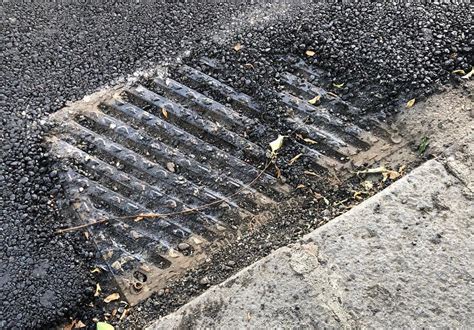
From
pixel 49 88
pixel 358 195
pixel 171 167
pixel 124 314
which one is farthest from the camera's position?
pixel 49 88

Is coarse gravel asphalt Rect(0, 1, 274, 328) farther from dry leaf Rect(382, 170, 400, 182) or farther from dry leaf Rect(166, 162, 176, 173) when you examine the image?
dry leaf Rect(382, 170, 400, 182)

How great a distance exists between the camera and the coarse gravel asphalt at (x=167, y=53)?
9.40 feet

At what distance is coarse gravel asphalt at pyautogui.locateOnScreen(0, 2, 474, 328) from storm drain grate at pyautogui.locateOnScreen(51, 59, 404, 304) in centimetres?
10

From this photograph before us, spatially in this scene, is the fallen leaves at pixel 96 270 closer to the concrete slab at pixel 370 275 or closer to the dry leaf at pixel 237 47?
the concrete slab at pixel 370 275

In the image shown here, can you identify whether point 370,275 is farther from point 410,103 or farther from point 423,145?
point 410,103

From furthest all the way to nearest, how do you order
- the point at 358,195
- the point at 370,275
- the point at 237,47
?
the point at 237,47 < the point at 358,195 < the point at 370,275

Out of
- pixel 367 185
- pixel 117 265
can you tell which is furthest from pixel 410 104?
pixel 117 265

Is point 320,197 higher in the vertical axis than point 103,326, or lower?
higher

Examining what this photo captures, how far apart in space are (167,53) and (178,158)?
2.13 ft

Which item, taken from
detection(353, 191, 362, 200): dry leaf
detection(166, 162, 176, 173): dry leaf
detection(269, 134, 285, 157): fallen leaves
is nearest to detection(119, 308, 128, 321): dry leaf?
detection(166, 162, 176, 173): dry leaf

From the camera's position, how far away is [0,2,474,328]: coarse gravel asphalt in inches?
113

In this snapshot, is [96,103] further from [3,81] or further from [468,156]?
[468,156]

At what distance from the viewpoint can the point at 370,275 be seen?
99.5 inches

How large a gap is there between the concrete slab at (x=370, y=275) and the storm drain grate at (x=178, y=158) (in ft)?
0.93
